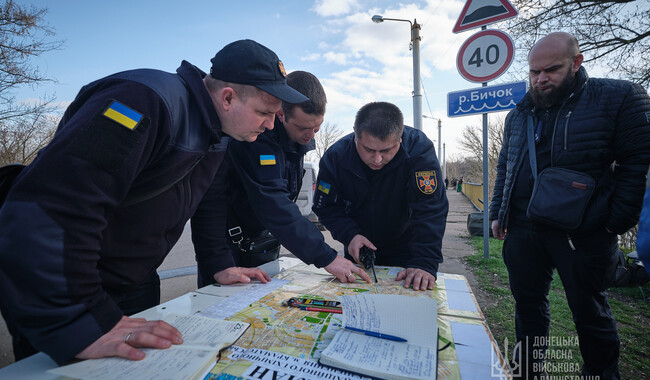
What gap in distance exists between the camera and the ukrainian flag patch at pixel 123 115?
741 millimetres

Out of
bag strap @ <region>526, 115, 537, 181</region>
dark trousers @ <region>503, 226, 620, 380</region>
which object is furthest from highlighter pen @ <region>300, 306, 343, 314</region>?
bag strap @ <region>526, 115, 537, 181</region>

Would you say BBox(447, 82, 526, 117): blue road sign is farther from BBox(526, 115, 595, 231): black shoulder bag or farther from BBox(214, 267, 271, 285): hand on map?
BBox(214, 267, 271, 285): hand on map

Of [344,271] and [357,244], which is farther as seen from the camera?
[357,244]

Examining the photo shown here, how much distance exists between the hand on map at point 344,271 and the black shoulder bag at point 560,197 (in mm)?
1060

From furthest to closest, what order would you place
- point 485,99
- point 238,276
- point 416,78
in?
point 416,78 < point 485,99 < point 238,276

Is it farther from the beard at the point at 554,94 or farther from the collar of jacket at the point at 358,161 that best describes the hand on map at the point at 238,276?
the beard at the point at 554,94

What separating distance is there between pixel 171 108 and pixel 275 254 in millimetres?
1483

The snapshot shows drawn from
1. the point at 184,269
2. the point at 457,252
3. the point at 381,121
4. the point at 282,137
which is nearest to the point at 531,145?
the point at 381,121

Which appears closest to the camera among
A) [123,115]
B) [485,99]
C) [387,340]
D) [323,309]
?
[123,115]

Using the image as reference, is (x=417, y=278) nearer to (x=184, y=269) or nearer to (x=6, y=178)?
(x=6, y=178)

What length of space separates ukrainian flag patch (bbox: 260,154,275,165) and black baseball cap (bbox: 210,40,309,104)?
0.52m

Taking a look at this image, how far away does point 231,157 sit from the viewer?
167 centimetres

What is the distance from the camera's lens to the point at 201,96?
3.40 ft

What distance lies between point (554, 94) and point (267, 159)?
5.51 feet
